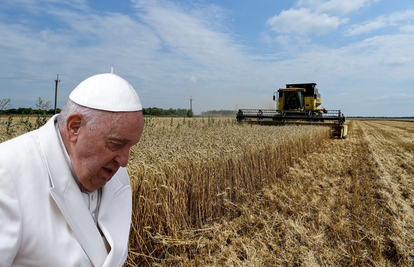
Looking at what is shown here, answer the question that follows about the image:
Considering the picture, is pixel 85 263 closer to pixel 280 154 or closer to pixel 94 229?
pixel 94 229

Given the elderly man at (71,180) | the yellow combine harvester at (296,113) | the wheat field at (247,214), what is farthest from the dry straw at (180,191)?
the yellow combine harvester at (296,113)

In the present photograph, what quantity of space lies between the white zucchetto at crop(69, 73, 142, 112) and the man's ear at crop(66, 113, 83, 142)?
0.06 metres

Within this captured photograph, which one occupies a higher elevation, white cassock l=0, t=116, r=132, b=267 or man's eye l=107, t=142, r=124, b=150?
man's eye l=107, t=142, r=124, b=150

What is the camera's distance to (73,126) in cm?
104

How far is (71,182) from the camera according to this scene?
1.01 metres

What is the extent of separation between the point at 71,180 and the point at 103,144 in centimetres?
19

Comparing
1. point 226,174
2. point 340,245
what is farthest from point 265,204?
point 340,245

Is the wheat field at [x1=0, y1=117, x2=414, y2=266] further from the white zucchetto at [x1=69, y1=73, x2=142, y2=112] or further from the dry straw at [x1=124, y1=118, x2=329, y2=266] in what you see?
the white zucchetto at [x1=69, y1=73, x2=142, y2=112]

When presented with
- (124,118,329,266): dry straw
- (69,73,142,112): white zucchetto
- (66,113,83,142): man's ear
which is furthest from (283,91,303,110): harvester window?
(66,113,83,142): man's ear

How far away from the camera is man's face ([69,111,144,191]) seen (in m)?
1.01

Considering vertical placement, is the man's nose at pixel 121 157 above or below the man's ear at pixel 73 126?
below

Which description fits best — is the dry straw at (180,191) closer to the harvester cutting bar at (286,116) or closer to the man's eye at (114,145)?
the man's eye at (114,145)

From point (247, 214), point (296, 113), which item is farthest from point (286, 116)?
point (247, 214)

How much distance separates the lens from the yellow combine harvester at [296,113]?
1494 cm
